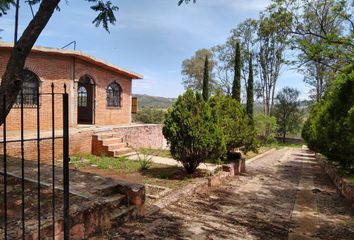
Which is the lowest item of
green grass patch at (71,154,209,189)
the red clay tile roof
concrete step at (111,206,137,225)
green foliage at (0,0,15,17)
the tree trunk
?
green grass patch at (71,154,209,189)

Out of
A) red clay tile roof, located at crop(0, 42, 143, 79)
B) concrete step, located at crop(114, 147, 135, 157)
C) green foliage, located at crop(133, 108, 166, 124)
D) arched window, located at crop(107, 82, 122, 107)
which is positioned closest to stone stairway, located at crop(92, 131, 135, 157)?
concrete step, located at crop(114, 147, 135, 157)

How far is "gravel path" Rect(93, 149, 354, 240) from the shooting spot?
4.36m

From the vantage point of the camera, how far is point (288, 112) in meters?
41.2

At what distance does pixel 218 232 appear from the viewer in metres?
4.46

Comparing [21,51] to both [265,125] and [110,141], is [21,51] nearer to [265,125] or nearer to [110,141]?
[110,141]

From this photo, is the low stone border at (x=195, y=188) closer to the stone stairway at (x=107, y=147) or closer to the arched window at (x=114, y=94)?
the stone stairway at (x=107, y=147)

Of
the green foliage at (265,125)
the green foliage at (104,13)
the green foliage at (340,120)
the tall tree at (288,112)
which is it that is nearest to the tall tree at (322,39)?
the green foliage at (340,120)

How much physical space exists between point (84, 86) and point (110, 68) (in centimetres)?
290

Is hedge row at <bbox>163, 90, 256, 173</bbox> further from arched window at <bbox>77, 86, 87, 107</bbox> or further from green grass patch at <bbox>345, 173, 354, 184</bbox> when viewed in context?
arched window at <bbox>77, 86, 87, 107</bbox>

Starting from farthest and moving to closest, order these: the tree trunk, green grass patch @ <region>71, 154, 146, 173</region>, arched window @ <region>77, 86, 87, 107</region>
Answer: arched window @ <region>77, 86, 87, 107</region> → green grass patch @ <region>71, 154, 146, 173</region> → the tree trunk

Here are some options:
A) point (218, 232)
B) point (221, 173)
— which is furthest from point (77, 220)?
point (221, 173)

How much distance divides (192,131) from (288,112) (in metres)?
36.7

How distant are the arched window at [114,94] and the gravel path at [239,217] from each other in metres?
10.00

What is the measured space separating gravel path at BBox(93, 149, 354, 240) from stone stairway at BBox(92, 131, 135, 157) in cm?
506
